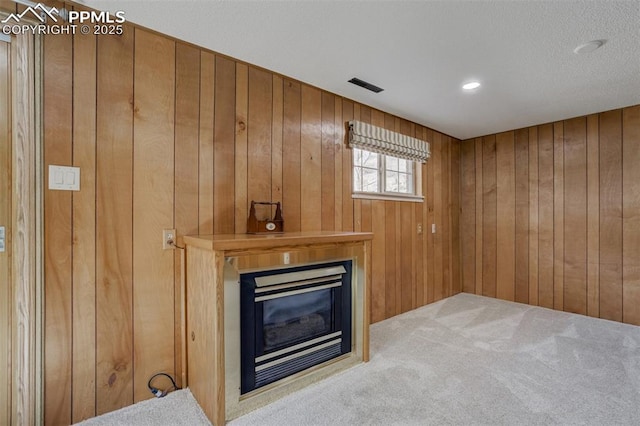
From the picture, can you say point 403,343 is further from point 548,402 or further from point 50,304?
point 50,304

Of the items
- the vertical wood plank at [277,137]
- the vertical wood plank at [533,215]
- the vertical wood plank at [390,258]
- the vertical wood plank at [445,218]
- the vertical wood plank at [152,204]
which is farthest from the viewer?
the vertical wood plank at [445,218]

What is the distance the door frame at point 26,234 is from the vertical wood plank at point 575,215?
4.73 meters

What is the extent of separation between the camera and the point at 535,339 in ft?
9.05

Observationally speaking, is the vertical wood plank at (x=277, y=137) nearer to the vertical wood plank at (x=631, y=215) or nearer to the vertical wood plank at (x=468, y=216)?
the vertical wood plank at (x=468, y=216)

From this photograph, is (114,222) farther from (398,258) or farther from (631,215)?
(631,215)

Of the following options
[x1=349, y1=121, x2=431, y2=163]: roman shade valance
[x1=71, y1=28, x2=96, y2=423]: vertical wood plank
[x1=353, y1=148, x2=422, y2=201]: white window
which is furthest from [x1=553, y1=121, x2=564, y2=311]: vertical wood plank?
[x1=71, y1=28, x2=96, y2=423]: vertical wood plank

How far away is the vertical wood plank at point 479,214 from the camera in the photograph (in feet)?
14.1

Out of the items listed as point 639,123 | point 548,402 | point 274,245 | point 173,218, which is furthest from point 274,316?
point 639,123

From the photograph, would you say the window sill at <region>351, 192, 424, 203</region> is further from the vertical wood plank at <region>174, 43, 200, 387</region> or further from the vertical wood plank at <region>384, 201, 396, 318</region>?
the vertical wood plank at <region>174, 43, 200, 387</region>

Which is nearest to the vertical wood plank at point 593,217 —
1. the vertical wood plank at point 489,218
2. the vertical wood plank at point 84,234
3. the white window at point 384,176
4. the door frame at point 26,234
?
the vertical wood plank at point 489,218

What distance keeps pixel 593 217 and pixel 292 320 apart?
3.54 metres

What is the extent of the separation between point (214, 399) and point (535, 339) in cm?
272

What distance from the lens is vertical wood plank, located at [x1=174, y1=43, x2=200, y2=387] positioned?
Result: 6.54 ft

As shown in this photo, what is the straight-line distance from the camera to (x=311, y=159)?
274 centimetres
